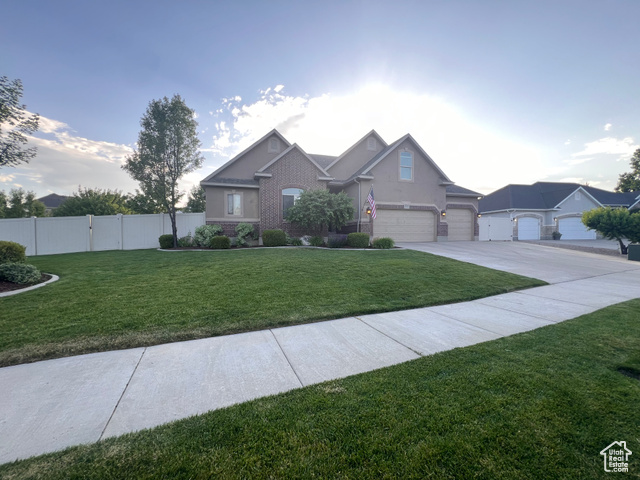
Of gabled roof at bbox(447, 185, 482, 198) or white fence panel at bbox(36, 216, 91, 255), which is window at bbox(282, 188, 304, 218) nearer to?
white fence panel at bbox(36, 216, 91, 255)

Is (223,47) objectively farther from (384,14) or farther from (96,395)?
(96,395)

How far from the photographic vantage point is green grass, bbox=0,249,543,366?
404 centimetres

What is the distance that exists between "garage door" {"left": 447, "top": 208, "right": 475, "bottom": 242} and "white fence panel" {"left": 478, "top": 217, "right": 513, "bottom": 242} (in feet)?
7.31

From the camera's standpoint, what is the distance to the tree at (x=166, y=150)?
15820mm

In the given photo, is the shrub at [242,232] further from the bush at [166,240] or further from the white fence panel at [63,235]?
the white fence panel at [63,235]

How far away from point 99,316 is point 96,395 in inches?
105

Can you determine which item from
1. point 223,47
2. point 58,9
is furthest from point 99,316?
point 223,47

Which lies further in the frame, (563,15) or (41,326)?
(563,15)

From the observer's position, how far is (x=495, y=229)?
76.8ft

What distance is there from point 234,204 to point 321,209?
605cm

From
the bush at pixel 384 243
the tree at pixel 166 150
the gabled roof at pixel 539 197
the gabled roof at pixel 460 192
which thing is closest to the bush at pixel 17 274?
the tree at pixel 166 150

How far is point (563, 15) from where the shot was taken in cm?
1002

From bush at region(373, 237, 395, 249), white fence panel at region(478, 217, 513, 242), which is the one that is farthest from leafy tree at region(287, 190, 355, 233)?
white fence panel at region(478, 217, 513, 242)

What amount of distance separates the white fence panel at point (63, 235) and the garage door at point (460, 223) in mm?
24179
